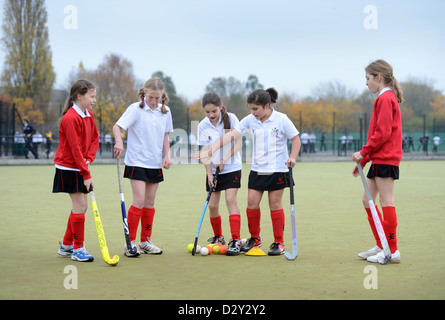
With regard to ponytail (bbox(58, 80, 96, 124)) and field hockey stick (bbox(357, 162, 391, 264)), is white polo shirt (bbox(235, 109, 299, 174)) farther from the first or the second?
ponytail (bbox(58, 80, 96, 124))

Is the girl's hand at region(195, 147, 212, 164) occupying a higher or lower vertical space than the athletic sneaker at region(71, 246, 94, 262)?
higher

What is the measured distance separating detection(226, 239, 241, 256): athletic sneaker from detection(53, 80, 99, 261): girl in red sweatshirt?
1.38m

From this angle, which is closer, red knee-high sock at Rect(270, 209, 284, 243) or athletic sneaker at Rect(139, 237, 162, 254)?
athletic sneaker at Rect(139, 237, 162, 254)

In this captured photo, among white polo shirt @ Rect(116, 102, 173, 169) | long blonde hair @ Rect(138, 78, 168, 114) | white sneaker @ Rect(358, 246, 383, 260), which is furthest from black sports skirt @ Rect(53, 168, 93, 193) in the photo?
white sneaker @ Rect(358, 246, 383, 260)

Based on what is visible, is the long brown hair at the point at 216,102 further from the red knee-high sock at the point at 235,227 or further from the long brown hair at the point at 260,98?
the red knee-high sock at the point at 235,227

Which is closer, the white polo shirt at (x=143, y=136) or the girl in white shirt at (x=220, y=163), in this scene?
the white polo shirt at (x=143, y=136)

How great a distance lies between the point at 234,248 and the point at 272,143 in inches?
46.0

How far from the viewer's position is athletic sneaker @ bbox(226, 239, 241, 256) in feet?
18.3

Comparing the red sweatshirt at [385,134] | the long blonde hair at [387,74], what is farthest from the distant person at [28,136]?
the red sweatshirt at [385,134]

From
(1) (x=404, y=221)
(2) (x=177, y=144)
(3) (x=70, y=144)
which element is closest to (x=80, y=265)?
(3) (x=70, y=144)

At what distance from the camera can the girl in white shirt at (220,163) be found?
582 centimetres

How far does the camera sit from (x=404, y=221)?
A: 25.3 feet

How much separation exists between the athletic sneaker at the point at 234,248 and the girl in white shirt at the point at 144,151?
0.71 metres
